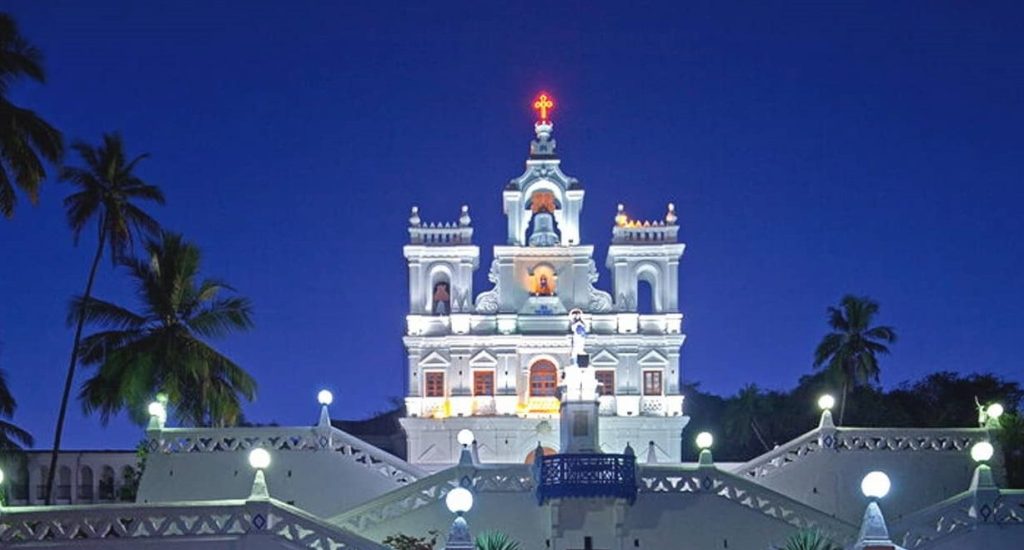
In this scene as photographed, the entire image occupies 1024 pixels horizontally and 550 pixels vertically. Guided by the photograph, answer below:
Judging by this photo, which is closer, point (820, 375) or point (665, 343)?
point (665, 343)

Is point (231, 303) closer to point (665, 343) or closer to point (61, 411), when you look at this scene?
point (61, 411)

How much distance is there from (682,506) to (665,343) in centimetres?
1658

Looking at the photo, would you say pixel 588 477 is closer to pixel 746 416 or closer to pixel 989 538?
pixel 989 538

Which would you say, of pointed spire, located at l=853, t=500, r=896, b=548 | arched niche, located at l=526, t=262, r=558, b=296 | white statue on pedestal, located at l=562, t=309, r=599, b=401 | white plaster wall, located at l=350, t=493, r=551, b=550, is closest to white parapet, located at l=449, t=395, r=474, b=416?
arched niche, located at l=526, t=262, r=558, b=296

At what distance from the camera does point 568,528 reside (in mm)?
26203

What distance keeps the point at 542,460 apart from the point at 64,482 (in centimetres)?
2843

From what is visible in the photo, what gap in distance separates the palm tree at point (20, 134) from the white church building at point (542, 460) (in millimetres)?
6428

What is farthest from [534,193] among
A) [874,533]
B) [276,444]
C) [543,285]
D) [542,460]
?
[874,533]

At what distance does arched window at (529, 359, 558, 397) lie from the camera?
42.8 metres

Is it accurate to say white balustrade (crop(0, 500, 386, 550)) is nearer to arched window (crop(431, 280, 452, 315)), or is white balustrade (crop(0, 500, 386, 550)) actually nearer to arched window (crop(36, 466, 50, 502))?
arched window (crop(431, 280, 452, 315))

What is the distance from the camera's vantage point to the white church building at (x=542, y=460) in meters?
21.7

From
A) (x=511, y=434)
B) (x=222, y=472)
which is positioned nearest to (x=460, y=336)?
(x=511, y=434)

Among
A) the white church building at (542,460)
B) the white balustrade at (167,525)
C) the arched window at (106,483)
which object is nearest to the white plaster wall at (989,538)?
the white church building at (542,460)

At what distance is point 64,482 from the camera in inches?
1877
